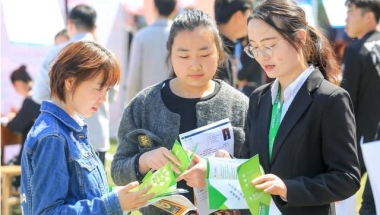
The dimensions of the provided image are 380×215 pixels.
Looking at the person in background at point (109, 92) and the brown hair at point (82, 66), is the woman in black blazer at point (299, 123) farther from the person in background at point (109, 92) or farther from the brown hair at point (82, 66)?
the person in background at point (109, 92)

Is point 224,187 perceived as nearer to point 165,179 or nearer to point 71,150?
point 165,179

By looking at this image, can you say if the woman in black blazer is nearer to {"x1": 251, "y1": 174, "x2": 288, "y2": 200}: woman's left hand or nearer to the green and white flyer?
{"x1": 251, "y1": 174, "x2": 288, "y2": 200}: woman's left hand

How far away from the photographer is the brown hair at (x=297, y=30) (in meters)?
2.55

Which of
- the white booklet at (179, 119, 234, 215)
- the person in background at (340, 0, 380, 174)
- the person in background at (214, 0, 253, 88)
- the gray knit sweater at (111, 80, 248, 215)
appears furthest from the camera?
the person in background at (340, 0, 380, 174)

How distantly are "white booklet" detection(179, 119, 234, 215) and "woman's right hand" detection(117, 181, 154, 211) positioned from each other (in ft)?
1.26

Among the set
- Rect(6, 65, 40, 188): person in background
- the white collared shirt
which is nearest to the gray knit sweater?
the white collared shirt

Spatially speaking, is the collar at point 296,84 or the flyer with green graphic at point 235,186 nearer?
the flyer with green graphic at point 235,186

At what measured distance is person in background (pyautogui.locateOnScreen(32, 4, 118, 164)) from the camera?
5184mm

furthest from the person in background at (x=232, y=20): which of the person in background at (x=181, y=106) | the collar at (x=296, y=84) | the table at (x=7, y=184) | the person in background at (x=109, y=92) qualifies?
the table at (x=7, y=184)

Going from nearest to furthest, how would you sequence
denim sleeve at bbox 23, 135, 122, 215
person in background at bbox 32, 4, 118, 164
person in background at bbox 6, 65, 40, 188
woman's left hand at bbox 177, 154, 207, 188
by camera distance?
1. denim sleeve at bbox 23, 135, 122, 215
2. woman's left hand at bbox 177, 154, 207, 188
3. person in background at bbox 32, 4, 118, 164
4. person in background at bbox 6, 65, 40, 188

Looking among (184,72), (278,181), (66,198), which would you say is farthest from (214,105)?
(66,198)

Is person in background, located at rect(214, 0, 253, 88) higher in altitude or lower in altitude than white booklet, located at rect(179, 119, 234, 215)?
higher

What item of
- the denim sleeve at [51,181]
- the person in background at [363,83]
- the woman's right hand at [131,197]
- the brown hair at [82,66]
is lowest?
the person in background at [363,83]

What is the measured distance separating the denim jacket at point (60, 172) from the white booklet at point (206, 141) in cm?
45
